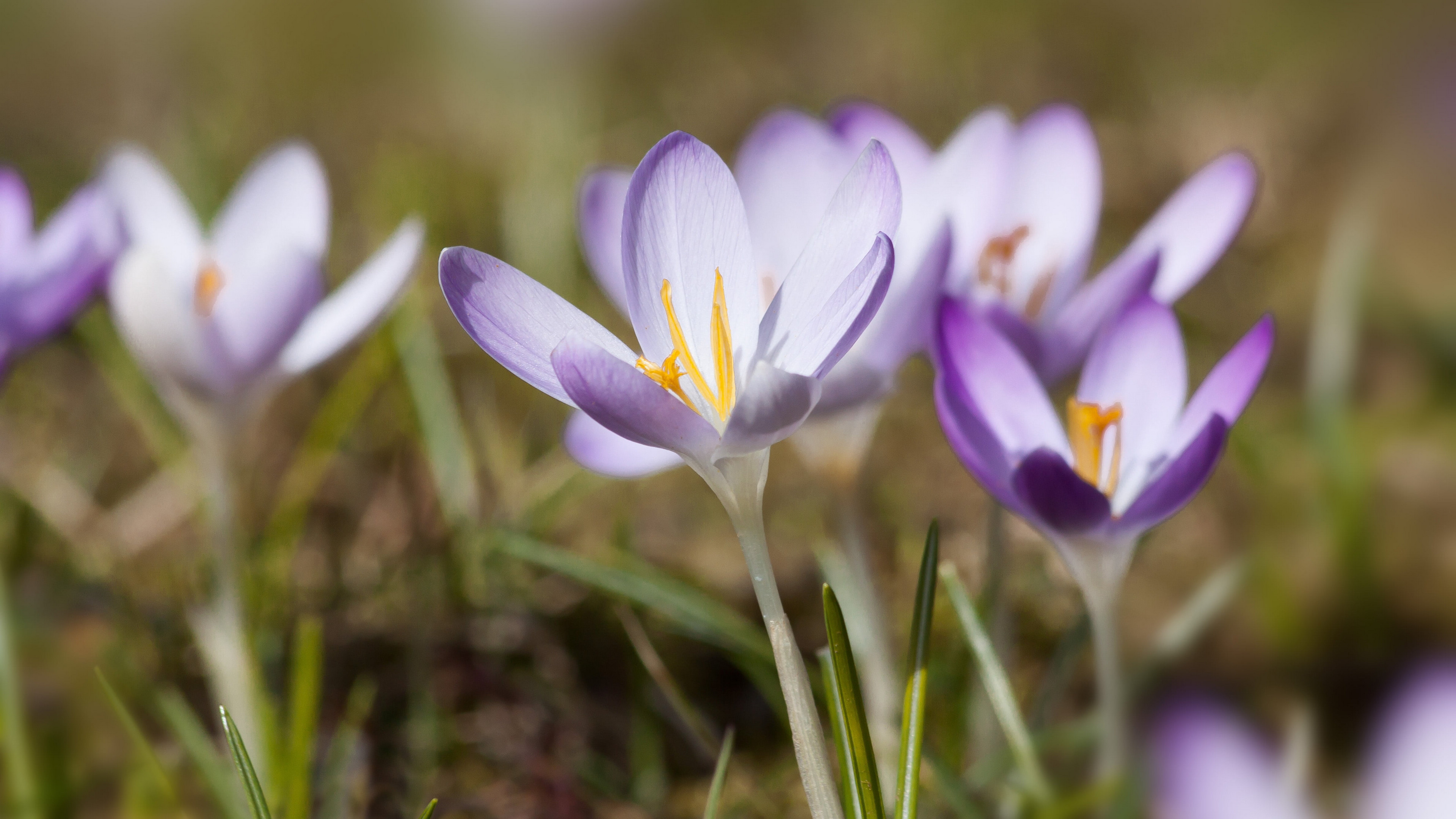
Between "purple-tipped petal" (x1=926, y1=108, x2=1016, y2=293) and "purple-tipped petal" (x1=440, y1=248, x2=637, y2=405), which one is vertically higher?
"purple-tipped petal" (x1=926, y1=108, x2=1016, y2=293)

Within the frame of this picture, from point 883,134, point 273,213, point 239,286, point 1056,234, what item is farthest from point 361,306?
point 1056,234

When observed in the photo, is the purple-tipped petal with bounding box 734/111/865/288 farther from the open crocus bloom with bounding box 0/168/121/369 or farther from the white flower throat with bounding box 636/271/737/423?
the open crocus bloom with bounding box 0/168/121/369

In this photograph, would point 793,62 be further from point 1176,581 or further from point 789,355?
point 789,355

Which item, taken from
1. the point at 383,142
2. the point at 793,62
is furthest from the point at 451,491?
the point at 793,62

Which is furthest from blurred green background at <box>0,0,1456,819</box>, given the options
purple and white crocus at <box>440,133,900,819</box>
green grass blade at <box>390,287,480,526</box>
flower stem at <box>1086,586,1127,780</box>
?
purple and white crocus at <box>440,133,900,819</box>

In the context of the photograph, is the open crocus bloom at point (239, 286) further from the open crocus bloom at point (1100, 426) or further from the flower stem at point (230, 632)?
the open crocus bloom at point (1100, 426)

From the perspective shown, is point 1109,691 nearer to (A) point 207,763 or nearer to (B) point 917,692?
(B) point 917,692
